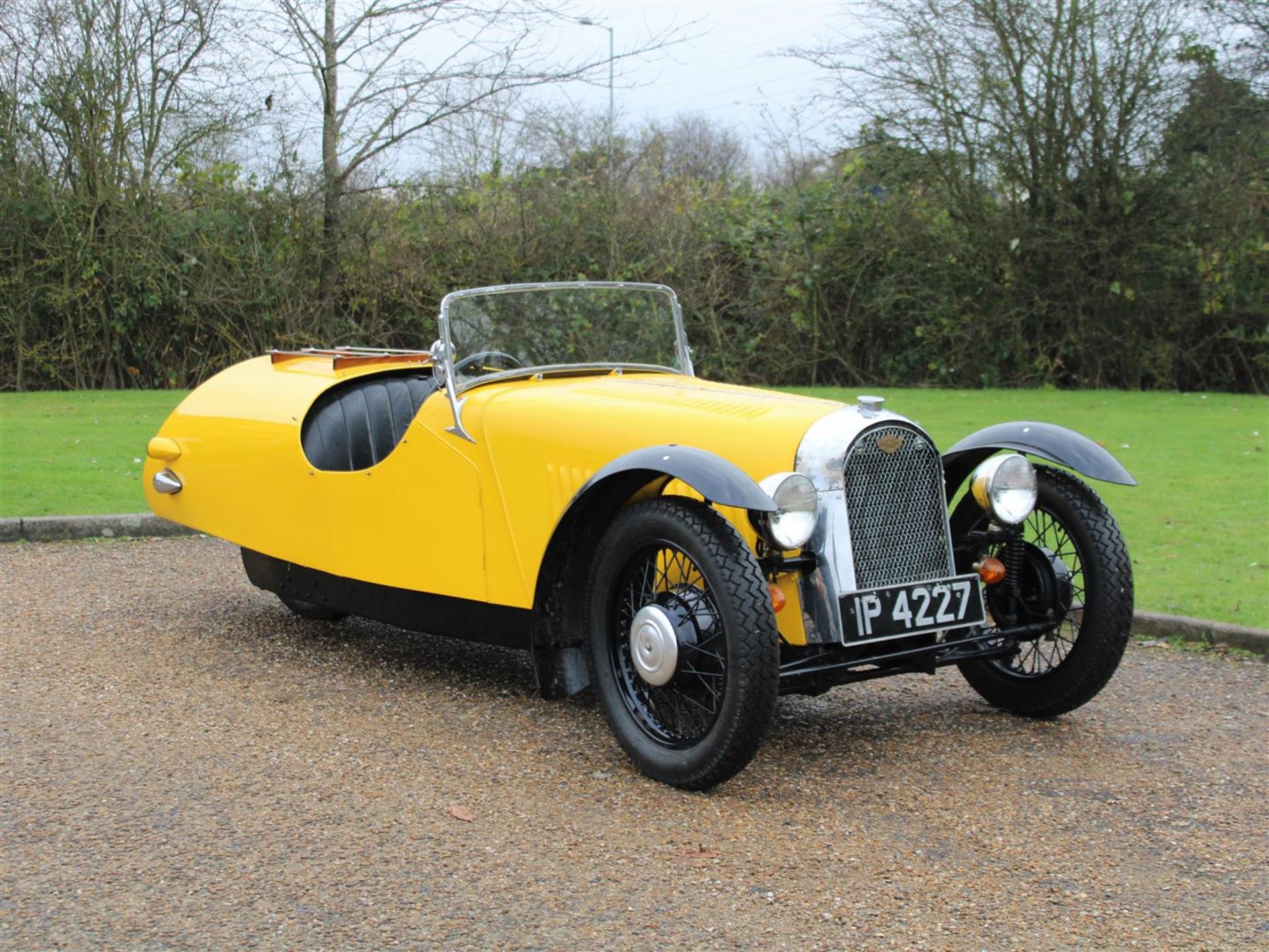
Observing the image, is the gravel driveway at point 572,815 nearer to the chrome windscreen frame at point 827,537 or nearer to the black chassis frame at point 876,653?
the black chassis frame at point 876,653

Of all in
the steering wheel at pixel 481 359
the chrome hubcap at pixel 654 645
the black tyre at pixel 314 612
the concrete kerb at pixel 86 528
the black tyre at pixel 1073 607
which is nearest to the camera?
the chrome hubcap at pixel 654 645

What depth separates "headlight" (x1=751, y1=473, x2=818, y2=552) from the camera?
4008mm

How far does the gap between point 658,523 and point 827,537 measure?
558 mm

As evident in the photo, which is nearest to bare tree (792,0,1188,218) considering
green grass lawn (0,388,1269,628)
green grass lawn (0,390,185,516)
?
green grass lawn (0,388,1269,628)

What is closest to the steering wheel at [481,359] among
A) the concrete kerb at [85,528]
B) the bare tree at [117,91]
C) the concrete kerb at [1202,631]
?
the concrete kerb at [1202,631]

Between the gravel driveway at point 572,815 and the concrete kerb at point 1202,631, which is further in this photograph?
the concrete kerb at point 1202,631

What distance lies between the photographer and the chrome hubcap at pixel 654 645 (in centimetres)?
392

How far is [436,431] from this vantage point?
197 inches

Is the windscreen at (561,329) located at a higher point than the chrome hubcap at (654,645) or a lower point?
higher

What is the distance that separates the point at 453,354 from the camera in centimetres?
514

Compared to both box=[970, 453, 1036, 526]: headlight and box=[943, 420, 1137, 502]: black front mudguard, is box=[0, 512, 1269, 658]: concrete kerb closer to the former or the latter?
box=[943, 420, 1137, 502]: black front mudguard

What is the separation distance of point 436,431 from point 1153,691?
9.74ft

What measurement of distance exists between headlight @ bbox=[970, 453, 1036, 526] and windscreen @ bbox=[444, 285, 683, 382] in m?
1.59

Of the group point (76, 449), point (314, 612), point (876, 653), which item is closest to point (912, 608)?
point (876, 653)
